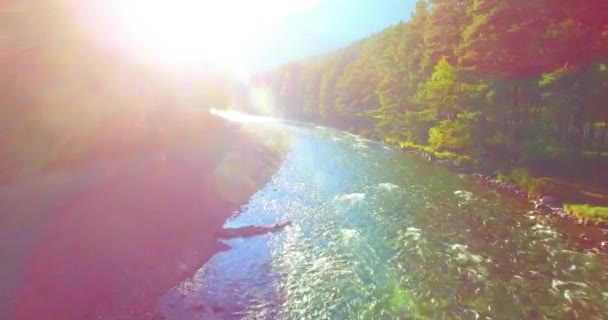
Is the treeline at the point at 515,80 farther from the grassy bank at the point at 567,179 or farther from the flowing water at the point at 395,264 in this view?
the flowing water at the point at 395,264

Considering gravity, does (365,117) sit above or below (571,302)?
above

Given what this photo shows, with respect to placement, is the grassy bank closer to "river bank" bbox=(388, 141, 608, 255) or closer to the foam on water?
"river bank" bbox=(388, 141, 608, 255)

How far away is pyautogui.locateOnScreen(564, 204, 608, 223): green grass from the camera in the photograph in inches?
1056

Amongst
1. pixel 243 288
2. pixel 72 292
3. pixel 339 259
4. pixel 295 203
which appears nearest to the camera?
pixel 72 292

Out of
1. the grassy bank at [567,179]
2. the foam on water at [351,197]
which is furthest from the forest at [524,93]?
the foam on water at [351,197]

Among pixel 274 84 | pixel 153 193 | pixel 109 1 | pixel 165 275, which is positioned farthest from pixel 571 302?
pixel 274 84

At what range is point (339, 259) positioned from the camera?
2195 centimetres

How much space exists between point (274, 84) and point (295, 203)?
451ft

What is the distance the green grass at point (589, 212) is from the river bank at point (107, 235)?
76.1 feet

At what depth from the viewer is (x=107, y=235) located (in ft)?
73.0

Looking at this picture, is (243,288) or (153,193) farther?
(153,193)

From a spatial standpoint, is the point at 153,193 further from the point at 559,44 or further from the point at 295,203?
the point at 559,44

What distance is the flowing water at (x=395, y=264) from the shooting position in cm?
1712

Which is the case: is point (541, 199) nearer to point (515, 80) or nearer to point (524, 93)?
point (524, 93)
